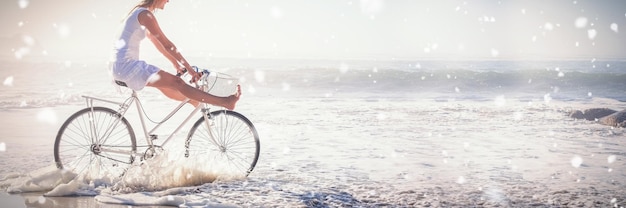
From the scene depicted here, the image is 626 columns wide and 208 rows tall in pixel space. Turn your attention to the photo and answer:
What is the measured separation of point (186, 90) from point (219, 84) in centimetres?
32

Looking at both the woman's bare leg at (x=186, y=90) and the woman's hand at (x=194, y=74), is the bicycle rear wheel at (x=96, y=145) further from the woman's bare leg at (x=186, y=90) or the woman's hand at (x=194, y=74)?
the woman's hand at (x=194, y=74)

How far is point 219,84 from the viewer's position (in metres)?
4.85

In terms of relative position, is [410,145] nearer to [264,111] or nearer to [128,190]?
[128,190]

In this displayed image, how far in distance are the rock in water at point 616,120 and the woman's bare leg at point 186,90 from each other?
8493 millimetres

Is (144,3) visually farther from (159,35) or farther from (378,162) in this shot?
(378,162)

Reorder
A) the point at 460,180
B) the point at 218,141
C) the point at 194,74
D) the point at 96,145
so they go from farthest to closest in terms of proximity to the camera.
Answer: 1. the point at 460,180
2. the point at 218,141
3. the point at 96,145
4. the point at 194,74

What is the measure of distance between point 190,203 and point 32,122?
21.4ft

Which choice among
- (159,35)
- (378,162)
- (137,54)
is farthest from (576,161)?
(137,54)

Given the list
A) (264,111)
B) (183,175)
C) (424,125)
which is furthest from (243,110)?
(183,175)

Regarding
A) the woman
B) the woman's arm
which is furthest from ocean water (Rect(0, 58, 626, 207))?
the woman's arm

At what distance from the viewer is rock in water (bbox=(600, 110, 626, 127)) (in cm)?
1016

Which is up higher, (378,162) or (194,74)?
(194,74)

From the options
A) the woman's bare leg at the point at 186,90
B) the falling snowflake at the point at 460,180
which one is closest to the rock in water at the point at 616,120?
the falling snowflake at the point at 460,180

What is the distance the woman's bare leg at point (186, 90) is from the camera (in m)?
4.55
